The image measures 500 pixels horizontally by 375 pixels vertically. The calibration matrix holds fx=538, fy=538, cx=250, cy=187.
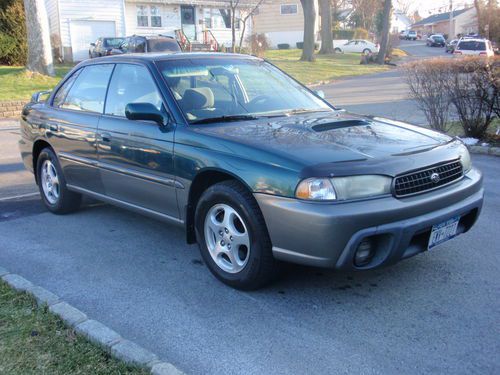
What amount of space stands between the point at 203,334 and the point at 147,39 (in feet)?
66.4

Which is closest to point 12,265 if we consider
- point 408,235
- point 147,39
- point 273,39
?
point 408,235

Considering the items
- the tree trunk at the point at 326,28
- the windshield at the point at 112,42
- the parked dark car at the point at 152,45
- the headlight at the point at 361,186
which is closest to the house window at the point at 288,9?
the tree trunk at the point at 326,28

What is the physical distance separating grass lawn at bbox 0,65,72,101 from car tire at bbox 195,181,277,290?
44.8ft

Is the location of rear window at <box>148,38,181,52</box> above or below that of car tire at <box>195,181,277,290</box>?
above

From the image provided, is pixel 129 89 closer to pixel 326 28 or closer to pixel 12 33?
pixel 12 33

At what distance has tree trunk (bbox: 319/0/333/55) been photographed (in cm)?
4078

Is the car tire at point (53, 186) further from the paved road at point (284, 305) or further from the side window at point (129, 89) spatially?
the side window at point (129, 89)

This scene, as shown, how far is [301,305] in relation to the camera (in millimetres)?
3812

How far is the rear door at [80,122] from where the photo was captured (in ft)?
17.3

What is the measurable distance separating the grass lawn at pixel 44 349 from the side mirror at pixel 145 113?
166cm

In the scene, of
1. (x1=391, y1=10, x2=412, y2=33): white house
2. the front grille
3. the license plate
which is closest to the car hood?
the front grille

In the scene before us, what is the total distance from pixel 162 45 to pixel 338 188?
786 inches

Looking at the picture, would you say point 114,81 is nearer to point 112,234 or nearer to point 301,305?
point 112,234

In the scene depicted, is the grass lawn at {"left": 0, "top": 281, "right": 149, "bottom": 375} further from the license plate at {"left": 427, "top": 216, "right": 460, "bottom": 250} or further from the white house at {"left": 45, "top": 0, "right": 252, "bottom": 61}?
the white house at {"left": 45, "top": 0, "right": 252, "bottom": 61}
